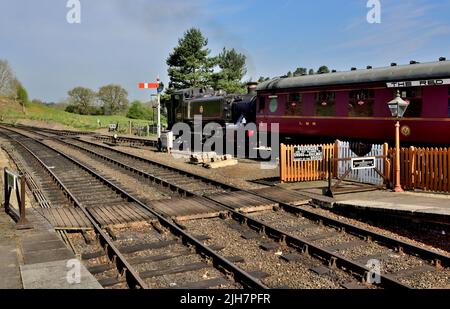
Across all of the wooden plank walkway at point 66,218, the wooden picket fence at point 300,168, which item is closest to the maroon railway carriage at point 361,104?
the wooden picket fence at point 300,168

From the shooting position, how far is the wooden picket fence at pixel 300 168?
539 inches

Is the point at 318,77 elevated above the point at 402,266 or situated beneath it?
elevated above

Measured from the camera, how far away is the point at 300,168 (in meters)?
14.0

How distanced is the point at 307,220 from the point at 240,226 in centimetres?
153

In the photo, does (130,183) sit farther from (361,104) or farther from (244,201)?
(361,104)

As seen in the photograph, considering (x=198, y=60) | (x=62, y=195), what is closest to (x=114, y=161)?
(x=62, y=195)

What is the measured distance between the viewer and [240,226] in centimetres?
940

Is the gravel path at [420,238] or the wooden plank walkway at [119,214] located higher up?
the wooden plank walkway at [119,214]

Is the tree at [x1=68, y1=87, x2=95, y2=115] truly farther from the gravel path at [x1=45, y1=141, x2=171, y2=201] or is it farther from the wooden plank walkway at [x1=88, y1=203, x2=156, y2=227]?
the wooden plank walkway at [x1=88, y1=203, x2=156, y2=227]

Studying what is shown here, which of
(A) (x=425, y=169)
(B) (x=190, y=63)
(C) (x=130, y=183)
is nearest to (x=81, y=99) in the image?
(B) (x=190, y=63)

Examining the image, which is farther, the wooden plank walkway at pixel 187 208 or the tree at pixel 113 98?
the tree at pixel 113 98

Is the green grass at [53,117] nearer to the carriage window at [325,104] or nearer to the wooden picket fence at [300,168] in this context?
the carriage window at [325,104]

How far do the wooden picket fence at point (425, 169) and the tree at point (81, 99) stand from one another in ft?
287
